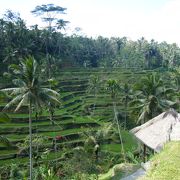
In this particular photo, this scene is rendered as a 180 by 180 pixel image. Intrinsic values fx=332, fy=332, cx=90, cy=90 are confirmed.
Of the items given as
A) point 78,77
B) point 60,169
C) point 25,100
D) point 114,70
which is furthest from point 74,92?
point 25,100

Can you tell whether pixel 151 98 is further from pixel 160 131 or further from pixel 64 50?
pixel 64 50

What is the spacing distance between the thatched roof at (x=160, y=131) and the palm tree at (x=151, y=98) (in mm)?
13348

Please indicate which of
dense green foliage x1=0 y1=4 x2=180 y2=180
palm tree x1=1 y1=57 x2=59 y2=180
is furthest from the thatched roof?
palm tree x1=1 y1=57 x2=59 y2=180

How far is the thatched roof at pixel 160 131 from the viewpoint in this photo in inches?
521

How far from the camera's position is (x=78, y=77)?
66.8m

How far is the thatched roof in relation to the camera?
13.2m

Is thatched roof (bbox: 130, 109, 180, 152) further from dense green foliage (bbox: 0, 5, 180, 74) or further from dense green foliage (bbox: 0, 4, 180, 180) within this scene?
dense green foliage (bbox: 0, 5, 180, 74)

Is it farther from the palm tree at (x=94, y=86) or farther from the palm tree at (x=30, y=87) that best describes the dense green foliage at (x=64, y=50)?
the palm tree at (x=30, y=87)

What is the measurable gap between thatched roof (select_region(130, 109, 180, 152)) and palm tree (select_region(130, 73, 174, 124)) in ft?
43.8

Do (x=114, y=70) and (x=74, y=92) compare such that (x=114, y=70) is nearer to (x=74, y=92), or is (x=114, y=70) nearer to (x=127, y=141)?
(x=74, y=92)

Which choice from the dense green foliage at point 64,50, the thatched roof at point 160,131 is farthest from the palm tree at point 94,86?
the thatched roof at point 160,131

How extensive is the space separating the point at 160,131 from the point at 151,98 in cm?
1488

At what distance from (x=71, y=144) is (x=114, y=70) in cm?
4495

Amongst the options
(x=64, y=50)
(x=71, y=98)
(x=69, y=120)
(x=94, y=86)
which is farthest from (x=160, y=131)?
(x=64, y=50)
